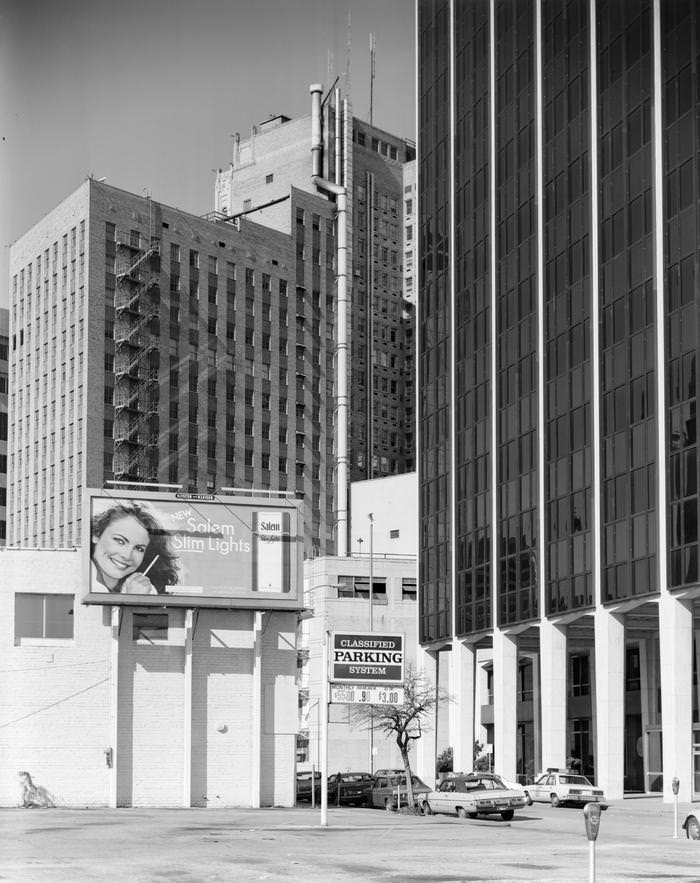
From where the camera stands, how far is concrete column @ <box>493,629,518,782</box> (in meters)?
82.1

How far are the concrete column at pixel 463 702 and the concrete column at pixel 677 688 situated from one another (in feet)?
84.3

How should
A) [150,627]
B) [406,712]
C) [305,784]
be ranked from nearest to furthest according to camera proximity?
[150,627]
[406,712]
[305,784]

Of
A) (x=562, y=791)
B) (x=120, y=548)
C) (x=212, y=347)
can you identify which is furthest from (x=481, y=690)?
(x=120, y=548)

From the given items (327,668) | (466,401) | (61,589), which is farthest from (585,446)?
(327,668)

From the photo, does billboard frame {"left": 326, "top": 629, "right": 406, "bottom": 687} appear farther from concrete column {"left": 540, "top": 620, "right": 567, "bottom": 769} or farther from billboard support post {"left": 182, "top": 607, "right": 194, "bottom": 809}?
concrete column {"left": 540, "top": 620, "right": 567, "bottom": 769}

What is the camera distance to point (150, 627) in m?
61.7

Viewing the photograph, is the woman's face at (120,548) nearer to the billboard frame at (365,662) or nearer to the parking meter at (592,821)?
the billboard frame at (365,662)

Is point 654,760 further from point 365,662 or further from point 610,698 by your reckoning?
point 365,662

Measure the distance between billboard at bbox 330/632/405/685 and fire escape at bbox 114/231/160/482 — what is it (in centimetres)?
9362

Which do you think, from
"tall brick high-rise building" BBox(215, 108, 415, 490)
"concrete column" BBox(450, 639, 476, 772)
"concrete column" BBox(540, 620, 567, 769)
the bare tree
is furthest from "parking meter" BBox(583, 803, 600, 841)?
"tall brick high-rise building" BBox(215, 108, 415, 490)

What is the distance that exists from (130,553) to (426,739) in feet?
142

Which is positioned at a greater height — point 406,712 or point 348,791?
point 406,712

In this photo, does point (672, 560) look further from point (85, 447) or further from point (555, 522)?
point (85, 447)

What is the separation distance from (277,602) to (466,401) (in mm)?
Result: 30072
